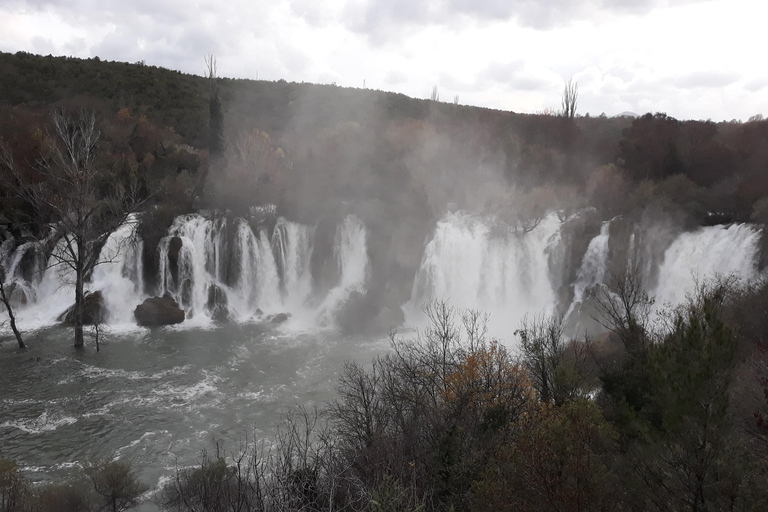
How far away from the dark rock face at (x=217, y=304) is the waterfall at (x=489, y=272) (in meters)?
12.3

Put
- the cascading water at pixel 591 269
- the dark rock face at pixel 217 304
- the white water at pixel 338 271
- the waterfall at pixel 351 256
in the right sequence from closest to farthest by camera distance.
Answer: the white water at pixel 338 271 → the dark rock face at pixel 217 304 → the cascading water at pixel 591 269 → the waterfall at pixel 351 256

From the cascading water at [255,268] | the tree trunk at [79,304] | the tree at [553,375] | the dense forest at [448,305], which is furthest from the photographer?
the cascading water at [255,268]

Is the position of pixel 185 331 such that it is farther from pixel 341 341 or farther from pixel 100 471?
pixel 100 471

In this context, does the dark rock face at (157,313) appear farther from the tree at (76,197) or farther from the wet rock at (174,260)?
the tree at (76,197)

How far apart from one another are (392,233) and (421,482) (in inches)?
1042

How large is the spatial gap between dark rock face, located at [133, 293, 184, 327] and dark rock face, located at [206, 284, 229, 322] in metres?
2.03

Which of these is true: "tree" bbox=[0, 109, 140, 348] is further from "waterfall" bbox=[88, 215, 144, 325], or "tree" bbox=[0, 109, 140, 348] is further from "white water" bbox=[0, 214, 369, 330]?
"white water" bbox=[0, 214, 369, 330]

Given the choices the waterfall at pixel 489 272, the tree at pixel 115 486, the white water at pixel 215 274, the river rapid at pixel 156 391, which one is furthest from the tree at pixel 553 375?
the white water at pixel 215 274

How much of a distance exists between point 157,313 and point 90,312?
12.1ft

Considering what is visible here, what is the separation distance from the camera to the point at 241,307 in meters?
33.7

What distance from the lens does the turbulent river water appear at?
1945 centimetres

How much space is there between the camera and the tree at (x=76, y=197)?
25109mm

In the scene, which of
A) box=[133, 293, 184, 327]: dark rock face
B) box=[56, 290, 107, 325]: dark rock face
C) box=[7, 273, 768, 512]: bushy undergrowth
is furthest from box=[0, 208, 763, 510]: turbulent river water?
box=[7, 273, 768, 512]: bushy undergrowth

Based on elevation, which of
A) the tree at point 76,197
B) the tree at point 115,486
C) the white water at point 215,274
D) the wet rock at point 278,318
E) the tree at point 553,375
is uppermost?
the tree at point 76,197
